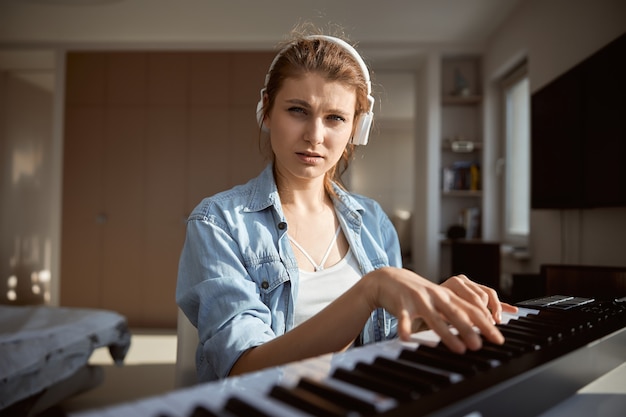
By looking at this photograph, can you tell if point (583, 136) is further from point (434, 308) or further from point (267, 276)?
point (434, 308)

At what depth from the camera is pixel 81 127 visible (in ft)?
17.9

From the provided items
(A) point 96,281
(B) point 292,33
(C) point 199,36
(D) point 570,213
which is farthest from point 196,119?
(B) point 292,33

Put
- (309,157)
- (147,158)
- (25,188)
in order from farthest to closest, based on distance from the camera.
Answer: (25,188) < (147,158) < (309,157)

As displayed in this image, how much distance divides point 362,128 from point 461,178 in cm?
426

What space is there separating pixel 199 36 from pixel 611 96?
4.02m

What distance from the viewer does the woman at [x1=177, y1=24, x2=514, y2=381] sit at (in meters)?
0.71

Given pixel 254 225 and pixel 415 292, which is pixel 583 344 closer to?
pixel 415 292

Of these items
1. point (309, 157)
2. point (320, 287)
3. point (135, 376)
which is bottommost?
point (135, 376)

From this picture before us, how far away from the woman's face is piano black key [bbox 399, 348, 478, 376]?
0.62 m

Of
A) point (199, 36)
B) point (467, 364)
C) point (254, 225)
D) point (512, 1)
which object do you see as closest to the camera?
point (467, 364)

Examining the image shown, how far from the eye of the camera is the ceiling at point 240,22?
4.35 m

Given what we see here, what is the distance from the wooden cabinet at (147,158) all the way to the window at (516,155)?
2.54 m

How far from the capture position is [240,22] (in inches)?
188

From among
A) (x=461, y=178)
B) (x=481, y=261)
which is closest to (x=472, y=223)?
(x=461, y=178)
